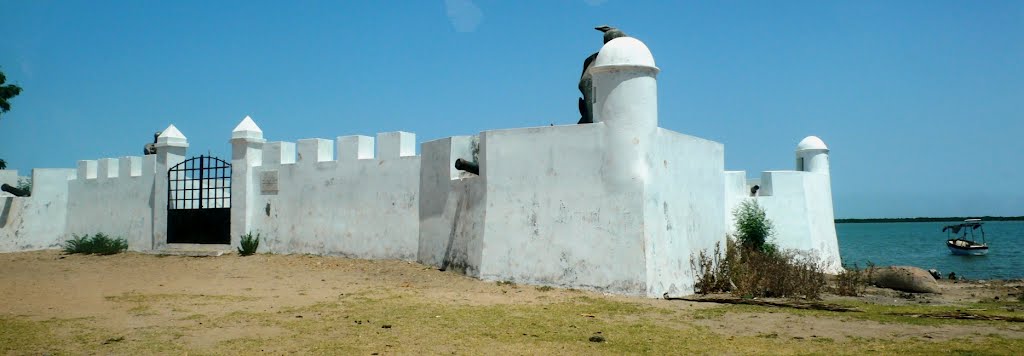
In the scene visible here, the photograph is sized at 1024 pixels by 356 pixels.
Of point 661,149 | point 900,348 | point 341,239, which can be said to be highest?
point 661,149

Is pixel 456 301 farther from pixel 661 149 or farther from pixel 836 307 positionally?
pixel 836 307

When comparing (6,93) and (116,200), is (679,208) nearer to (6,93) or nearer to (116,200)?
(116,200)

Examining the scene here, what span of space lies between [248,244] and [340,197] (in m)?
3.02

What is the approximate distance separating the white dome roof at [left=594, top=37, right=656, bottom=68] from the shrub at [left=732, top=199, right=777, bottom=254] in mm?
6176

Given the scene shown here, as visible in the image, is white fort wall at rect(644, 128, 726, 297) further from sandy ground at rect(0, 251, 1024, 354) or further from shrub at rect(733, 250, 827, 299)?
sandy ground at rect(0, 251, 1024, 354)

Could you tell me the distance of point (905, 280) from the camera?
16.2m

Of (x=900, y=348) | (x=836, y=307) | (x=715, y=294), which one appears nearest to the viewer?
(x=900, y=348)

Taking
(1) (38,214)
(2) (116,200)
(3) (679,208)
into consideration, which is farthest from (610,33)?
(1) (38,214)

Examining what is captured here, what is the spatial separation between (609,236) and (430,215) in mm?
4738

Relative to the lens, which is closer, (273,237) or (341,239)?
(341,239)

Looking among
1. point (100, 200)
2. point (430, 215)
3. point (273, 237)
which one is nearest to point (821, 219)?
point (430, 215)

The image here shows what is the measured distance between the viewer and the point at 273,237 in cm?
1869

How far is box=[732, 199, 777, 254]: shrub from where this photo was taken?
56.9ft

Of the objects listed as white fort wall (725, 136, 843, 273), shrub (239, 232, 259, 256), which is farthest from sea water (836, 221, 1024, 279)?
shrub (239, 232, 259, 256)
